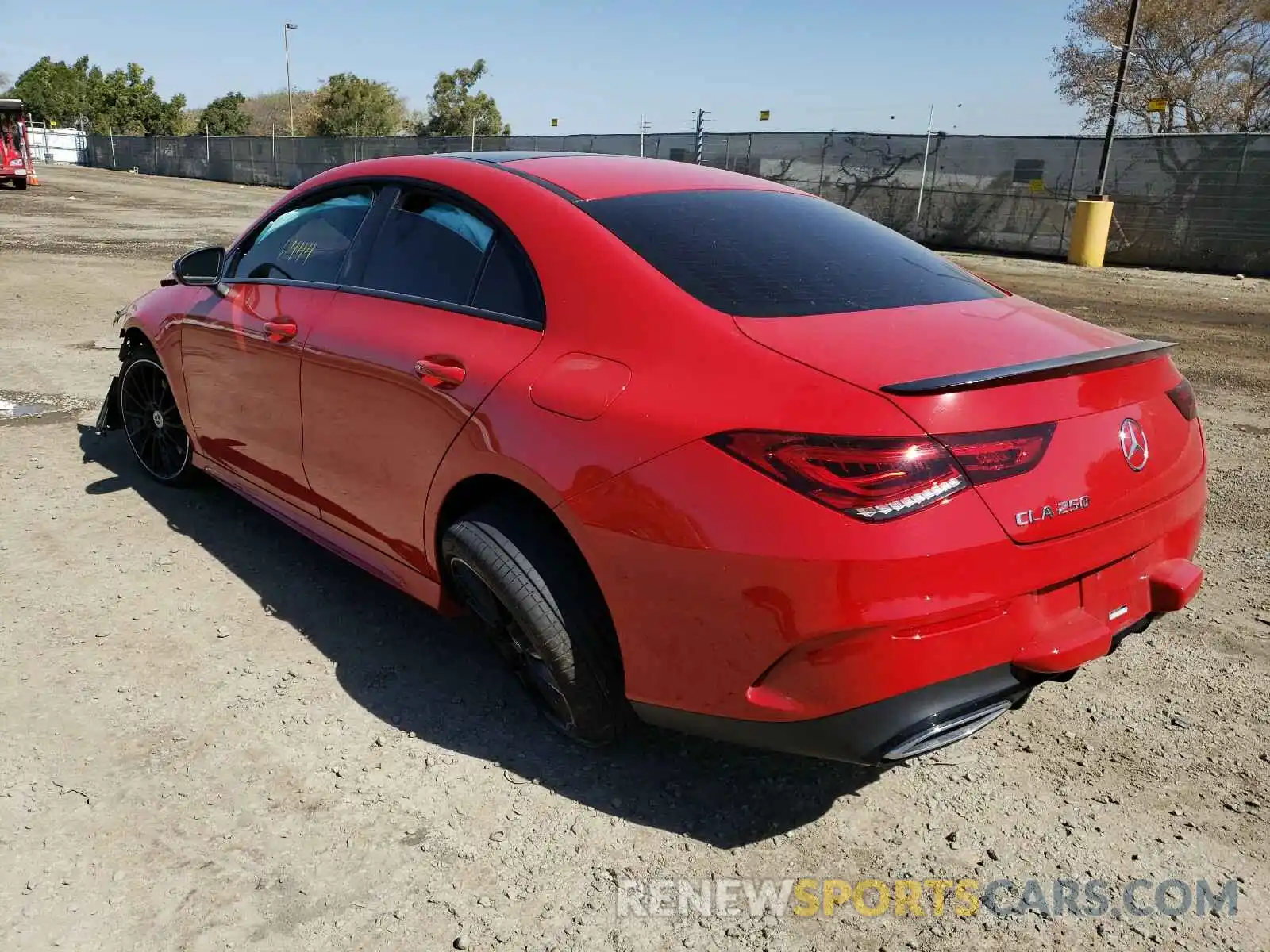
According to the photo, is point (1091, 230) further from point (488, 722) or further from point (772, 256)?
point (488, 722)

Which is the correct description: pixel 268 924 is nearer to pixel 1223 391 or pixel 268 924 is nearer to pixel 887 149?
pixel 1223 391

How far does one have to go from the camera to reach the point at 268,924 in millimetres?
2150

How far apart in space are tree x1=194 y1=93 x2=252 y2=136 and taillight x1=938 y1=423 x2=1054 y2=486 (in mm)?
79241

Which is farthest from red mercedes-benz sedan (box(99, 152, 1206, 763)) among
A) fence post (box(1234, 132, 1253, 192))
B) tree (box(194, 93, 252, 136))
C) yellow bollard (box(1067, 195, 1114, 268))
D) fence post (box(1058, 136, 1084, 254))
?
tree (box(194, 93, 252, 136))

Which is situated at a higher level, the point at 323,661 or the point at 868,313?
the point at 868,313

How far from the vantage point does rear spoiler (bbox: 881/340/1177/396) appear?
204 cm

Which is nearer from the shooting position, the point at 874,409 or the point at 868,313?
the point at 874,409

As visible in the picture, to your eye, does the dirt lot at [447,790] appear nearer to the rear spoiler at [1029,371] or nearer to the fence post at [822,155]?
the rear spoiler at [1029,371]

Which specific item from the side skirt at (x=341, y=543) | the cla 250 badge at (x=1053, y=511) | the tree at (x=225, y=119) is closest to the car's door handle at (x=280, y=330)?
the side skirt at (x=341, y=543)

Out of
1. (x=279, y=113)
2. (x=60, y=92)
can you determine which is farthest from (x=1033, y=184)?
(x=279, y=113)

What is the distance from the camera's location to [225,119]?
72438mm

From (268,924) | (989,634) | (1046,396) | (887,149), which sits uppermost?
(887,149)

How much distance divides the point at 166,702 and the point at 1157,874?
276 cm

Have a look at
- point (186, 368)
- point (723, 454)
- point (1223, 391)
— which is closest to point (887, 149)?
point (1223, 391)
